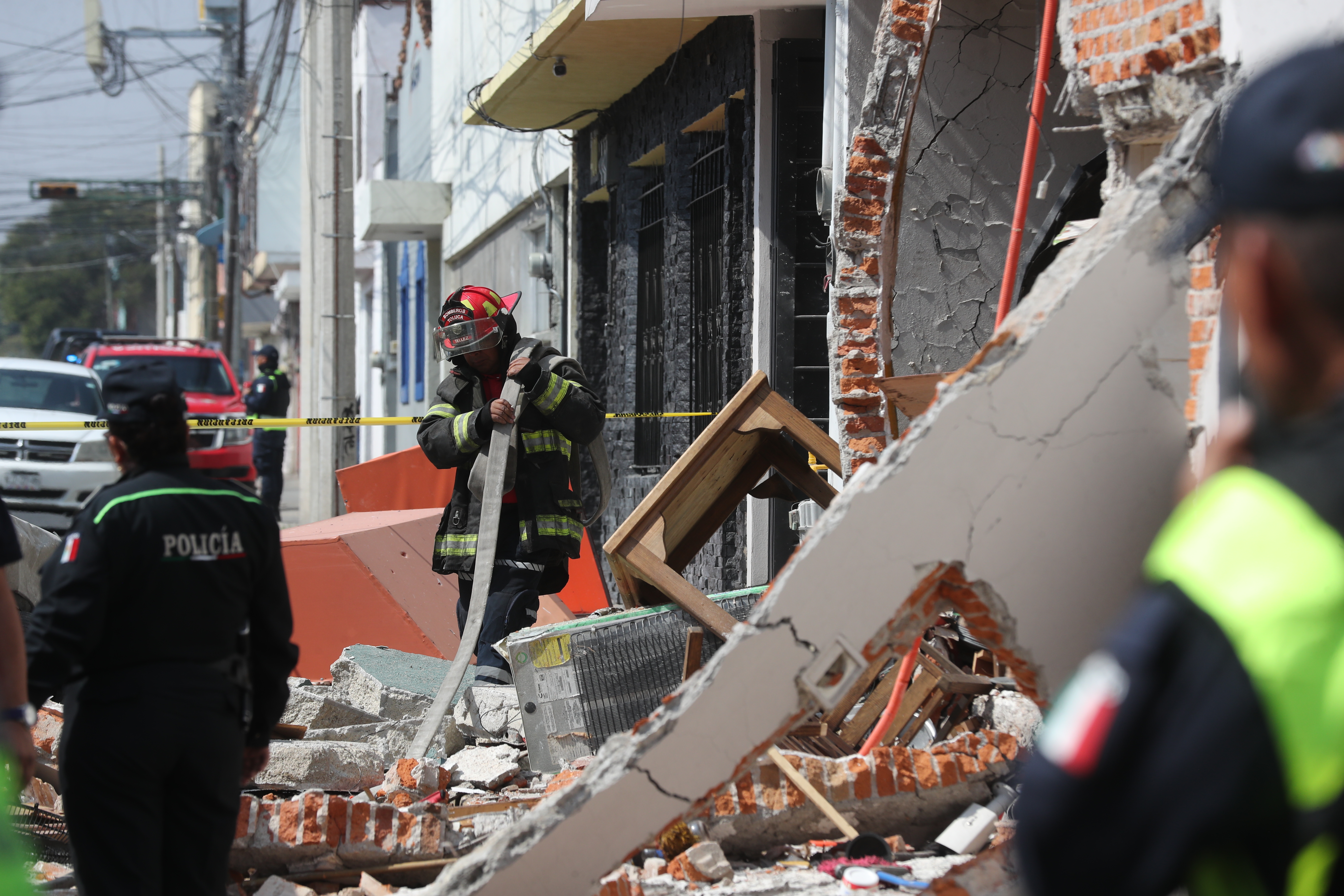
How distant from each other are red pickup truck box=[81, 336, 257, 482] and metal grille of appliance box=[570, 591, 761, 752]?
10.1 m

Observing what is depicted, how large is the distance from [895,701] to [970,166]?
306cm

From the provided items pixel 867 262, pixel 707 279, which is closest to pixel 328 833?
pixel 867 262

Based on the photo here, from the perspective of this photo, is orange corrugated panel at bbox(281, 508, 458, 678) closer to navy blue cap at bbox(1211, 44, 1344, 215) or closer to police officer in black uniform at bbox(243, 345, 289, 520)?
navy blue cap at bbox(1211, 44, 1344, 215)

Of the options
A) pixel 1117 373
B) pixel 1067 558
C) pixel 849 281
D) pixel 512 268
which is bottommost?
pixel 1067 558

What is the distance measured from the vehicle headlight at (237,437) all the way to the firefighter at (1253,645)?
14.4 metres

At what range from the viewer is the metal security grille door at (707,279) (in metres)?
8.38

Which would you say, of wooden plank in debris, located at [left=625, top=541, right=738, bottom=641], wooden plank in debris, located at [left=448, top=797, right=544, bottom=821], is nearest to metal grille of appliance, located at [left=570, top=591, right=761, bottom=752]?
wooden plank in debris, located at [left=625, top=541, right=738, bottom=641]

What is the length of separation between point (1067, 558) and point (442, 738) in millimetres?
3150

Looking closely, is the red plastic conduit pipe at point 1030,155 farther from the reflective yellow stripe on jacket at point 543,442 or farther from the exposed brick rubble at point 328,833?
the exposed brick rubble at point 328,833

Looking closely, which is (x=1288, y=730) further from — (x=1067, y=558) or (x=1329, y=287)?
(x=1067, y=558)

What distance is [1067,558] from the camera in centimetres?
279

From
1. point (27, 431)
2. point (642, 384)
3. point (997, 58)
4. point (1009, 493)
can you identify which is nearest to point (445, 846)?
point (1009, 493)

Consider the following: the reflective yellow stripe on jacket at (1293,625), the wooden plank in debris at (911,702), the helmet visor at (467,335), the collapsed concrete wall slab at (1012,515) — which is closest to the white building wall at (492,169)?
the helmet visor at (467,335)

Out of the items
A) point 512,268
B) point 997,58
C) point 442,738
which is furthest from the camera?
point 512,268
